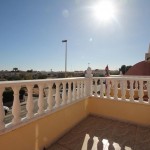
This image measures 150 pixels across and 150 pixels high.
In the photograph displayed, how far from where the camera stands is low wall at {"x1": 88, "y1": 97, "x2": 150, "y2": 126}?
4.23 metres

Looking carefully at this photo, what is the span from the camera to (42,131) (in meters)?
2.95

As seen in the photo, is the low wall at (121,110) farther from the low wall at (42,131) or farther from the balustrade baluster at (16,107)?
the balustrade baluster at (16,107)

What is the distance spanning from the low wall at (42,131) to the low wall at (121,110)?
85 cm

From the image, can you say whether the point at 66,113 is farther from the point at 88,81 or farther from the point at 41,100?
the point at 88,81

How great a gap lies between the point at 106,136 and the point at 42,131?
4.96 ft

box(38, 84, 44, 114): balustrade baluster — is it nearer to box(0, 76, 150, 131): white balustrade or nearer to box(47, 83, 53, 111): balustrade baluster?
box(0, 76, 150, 131): white balustrade

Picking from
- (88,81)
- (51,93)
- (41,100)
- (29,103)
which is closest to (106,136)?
(51,93)

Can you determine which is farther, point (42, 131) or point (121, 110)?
point (121, 110)

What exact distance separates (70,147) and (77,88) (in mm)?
1636

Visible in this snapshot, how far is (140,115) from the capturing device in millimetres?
4277

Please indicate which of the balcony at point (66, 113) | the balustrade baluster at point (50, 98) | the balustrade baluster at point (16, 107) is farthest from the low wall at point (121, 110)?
the balustrade baluster at point (16, 107)

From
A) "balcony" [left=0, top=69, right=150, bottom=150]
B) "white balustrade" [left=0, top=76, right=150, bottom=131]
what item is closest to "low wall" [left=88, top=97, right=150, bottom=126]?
"balcony" [left=0, top=69, right=150, bottom=150]

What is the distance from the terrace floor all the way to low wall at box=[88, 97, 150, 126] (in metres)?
0.18

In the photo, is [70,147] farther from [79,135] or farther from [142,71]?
[142,71]
